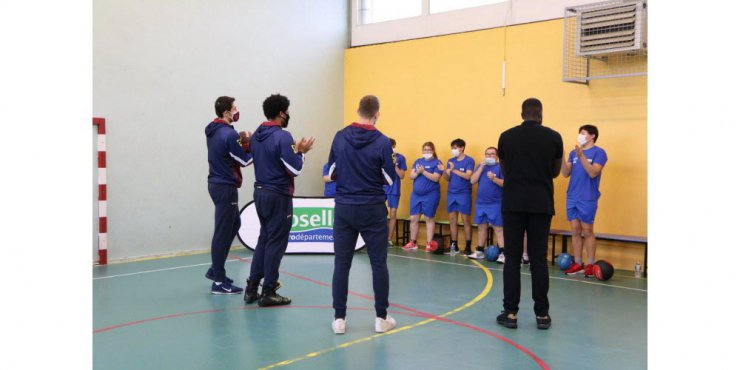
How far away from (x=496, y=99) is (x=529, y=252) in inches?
194

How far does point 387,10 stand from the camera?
11016 mm

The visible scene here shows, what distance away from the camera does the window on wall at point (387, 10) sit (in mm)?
10609

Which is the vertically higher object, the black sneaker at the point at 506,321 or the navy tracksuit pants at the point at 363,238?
the navy tracksuit pants at the point at 363,238

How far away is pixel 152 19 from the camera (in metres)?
8.43

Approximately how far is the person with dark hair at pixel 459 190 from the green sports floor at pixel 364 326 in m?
1.80

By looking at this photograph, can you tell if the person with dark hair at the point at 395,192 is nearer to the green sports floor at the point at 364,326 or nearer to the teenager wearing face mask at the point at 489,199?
the teenager wearing face mask at the point at 489,199

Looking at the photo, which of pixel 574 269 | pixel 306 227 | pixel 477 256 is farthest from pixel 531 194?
pixel 306 227

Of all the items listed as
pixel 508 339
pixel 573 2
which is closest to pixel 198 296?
pixel 508 339

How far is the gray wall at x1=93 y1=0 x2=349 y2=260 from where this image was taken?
809 cm

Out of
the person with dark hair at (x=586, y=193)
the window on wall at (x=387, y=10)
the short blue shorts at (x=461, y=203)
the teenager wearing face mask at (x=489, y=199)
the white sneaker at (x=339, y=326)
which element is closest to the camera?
the white sneaker at (x=339, y=326)

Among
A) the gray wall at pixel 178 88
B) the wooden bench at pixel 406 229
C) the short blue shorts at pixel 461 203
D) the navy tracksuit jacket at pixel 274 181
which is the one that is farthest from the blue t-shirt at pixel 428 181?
the navy tracksuit jacket at pixel 274 181

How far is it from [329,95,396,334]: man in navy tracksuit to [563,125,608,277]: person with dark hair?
3712mm
